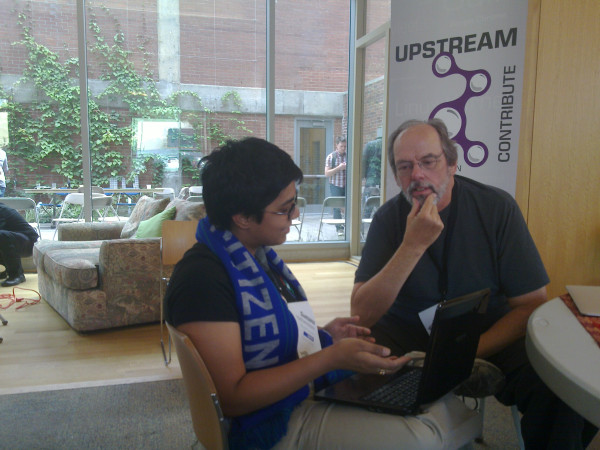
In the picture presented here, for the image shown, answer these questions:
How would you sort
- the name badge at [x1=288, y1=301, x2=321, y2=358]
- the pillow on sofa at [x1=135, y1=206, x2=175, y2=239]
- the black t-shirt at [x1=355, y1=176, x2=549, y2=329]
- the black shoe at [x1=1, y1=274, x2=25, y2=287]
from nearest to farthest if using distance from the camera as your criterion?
1. the name badge at [x1=288, y1=301, x2=321, y2=358]
2. the black t-shirt at [x1=355, y1=176, x2=549, y2=329]
3. the pillow on sofa at [x1=135, y1=206, x2=175, y2=239]
4. the black shoe at [x1=1, y1=274, x2=25, y2=287]

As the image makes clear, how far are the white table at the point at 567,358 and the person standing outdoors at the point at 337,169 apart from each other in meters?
5.11

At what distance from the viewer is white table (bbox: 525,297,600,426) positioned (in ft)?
2.51

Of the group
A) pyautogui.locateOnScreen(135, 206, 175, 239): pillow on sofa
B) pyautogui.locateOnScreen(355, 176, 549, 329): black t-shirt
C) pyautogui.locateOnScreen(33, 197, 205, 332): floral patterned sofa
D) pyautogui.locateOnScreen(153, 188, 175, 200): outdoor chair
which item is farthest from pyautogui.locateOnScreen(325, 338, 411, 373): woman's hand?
pyautogui.locateOnScreen(153, 188, 175, 200): outdoor chair

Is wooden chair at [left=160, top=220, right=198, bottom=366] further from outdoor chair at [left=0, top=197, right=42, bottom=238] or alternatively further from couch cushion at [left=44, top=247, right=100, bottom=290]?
outdoor chair at [left=0, top=197, right=42, bottom=238]

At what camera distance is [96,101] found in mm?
5215

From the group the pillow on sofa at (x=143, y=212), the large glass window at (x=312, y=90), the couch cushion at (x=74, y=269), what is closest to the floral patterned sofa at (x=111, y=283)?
the couch cushion at (x=74, y=269)

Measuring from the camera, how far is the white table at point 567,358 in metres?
0.77

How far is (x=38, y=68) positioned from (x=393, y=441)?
5.44 metres

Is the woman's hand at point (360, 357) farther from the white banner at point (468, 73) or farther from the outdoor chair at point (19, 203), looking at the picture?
the outdoor chair at point (19, 203)

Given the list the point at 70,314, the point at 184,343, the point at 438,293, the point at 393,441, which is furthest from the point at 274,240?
the point at 70,314

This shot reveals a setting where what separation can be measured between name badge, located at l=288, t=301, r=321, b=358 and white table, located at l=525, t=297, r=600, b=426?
21.1 inches

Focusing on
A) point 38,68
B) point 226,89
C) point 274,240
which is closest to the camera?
point 274,240

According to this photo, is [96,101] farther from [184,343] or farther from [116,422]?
[184,343]

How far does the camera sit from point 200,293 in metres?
0.97
